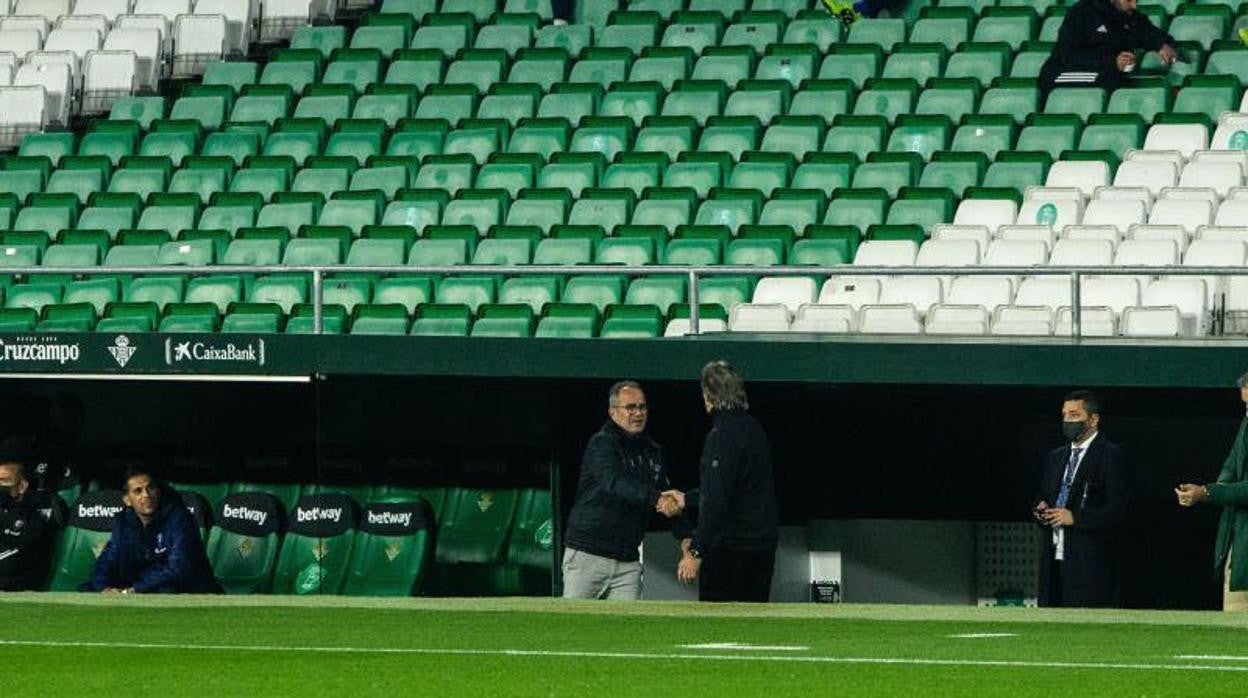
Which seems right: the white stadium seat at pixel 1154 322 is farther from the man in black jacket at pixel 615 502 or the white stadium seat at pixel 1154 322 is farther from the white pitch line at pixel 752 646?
the white pitch line at pixel 752 646

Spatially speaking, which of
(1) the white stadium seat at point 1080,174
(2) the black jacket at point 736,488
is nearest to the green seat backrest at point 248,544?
(1) the white stadium seat at point 1080,174

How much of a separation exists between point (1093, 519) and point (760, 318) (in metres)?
3.96

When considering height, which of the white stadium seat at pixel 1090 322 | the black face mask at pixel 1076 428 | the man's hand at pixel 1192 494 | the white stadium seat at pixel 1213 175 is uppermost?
the white stadium seat at pixel 1213 175

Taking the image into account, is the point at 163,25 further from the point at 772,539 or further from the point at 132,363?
the point at 772,539

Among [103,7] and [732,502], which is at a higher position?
[103,7]

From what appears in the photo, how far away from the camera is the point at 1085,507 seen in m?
13.7

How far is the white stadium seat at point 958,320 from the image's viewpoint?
53.3 ft

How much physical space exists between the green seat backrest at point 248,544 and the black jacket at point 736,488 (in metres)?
5.97

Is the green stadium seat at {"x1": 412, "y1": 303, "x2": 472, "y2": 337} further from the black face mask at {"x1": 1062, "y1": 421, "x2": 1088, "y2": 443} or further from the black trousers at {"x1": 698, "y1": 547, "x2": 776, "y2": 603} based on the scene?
the black trousers at {"x1": 698, "y1": 547, "x2": 776, "y2": 603}

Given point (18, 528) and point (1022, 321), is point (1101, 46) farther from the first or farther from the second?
point (18, 528)

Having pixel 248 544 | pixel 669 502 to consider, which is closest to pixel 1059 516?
pixel 669 502

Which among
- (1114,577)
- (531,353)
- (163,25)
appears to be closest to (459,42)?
(163,25)

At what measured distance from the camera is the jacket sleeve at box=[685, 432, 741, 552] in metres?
12.6

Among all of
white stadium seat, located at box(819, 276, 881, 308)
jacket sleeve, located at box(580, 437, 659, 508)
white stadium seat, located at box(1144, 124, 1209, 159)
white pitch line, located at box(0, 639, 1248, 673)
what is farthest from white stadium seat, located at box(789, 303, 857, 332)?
white pitch line, located at box(0, 639, 1248, 673)
